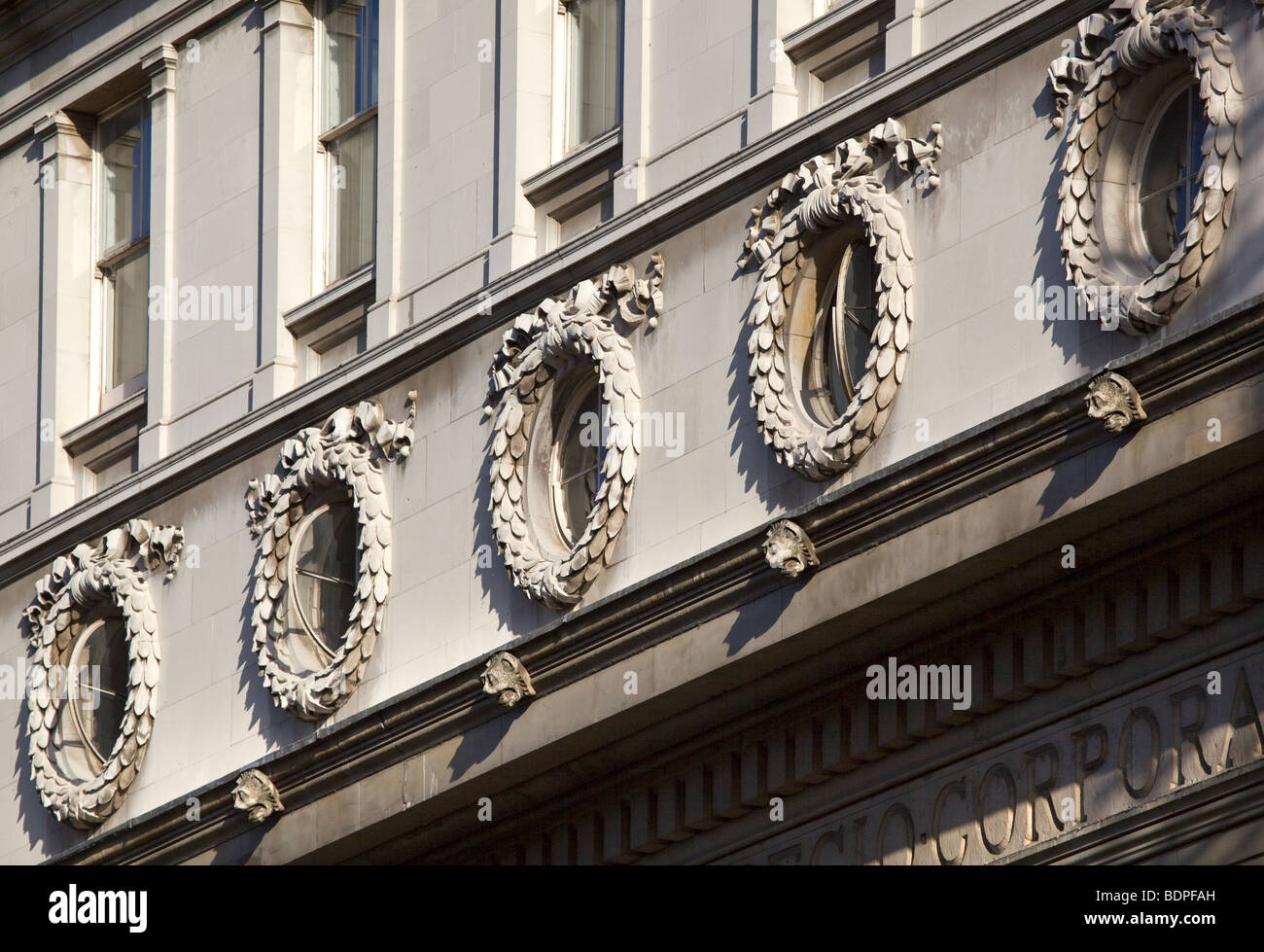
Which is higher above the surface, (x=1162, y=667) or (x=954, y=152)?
(x=954, y=152)

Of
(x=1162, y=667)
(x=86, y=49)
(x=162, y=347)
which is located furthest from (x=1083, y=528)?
(x=86, y=49)

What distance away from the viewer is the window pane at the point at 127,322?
40.1 meters

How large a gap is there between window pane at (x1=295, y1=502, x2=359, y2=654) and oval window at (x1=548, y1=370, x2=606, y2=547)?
9.41 ft

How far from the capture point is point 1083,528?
2817 cm

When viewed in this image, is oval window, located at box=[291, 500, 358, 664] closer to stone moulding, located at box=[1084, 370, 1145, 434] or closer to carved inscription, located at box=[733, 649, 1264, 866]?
carved inscription, located at box=[733, 649, 1264, 866]

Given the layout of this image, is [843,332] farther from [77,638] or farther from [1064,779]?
[77,638]

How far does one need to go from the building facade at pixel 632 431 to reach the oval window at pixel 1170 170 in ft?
0.15

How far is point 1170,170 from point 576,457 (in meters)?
7.00

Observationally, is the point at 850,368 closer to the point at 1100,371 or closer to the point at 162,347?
the point at 1100,371

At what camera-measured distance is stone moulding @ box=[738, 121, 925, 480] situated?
1183 inches

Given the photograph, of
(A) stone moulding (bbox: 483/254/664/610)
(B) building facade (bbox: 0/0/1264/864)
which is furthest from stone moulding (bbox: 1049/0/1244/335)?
(A) stone moulding (bbox: 483/254/664/610)

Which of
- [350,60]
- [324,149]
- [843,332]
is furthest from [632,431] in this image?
[350,60]

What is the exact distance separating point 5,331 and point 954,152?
14.8 m

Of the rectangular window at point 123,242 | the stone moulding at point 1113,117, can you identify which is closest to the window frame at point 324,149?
the rectangular window at point 123,242
